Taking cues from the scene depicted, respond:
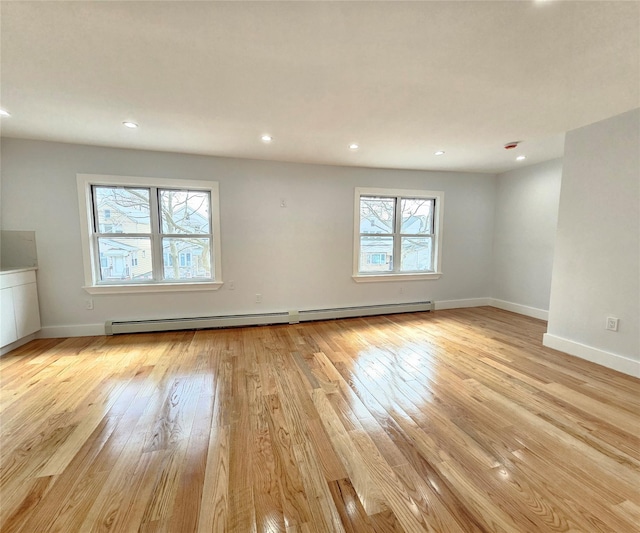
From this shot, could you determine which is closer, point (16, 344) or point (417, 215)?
point (16, 344)

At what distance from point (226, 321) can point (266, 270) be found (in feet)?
3.05

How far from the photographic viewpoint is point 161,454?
155 cm

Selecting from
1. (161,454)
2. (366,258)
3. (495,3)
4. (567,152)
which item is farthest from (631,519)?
(366,258)

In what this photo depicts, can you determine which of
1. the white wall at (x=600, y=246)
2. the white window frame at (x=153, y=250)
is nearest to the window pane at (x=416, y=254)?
the white wall at (x=600, y=246)

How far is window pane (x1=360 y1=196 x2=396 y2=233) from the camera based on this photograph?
14.5ft

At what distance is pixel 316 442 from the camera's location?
64.4 inches

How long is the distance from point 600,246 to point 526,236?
1845 mm

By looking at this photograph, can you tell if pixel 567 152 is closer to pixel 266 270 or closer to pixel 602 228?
pixel 602 228

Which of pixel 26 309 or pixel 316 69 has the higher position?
pixel 316 69

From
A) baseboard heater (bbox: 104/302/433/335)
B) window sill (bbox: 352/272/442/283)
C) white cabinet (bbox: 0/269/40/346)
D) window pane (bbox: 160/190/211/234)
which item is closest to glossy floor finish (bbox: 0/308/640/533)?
white cabinet (bbox: 0/269/40/346)

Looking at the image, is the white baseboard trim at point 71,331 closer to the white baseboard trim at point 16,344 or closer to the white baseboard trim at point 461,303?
the white baseboard trim at point 16,344

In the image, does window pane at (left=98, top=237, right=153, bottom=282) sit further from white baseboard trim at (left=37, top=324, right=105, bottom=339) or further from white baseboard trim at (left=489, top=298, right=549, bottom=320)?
white baseboard trim at (left=489, top=298, right=549, bottom=320)

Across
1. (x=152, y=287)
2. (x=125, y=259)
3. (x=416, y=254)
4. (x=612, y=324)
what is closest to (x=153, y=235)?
(x=125, y=259)

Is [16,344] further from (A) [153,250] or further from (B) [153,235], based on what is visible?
(B) [153,235]
